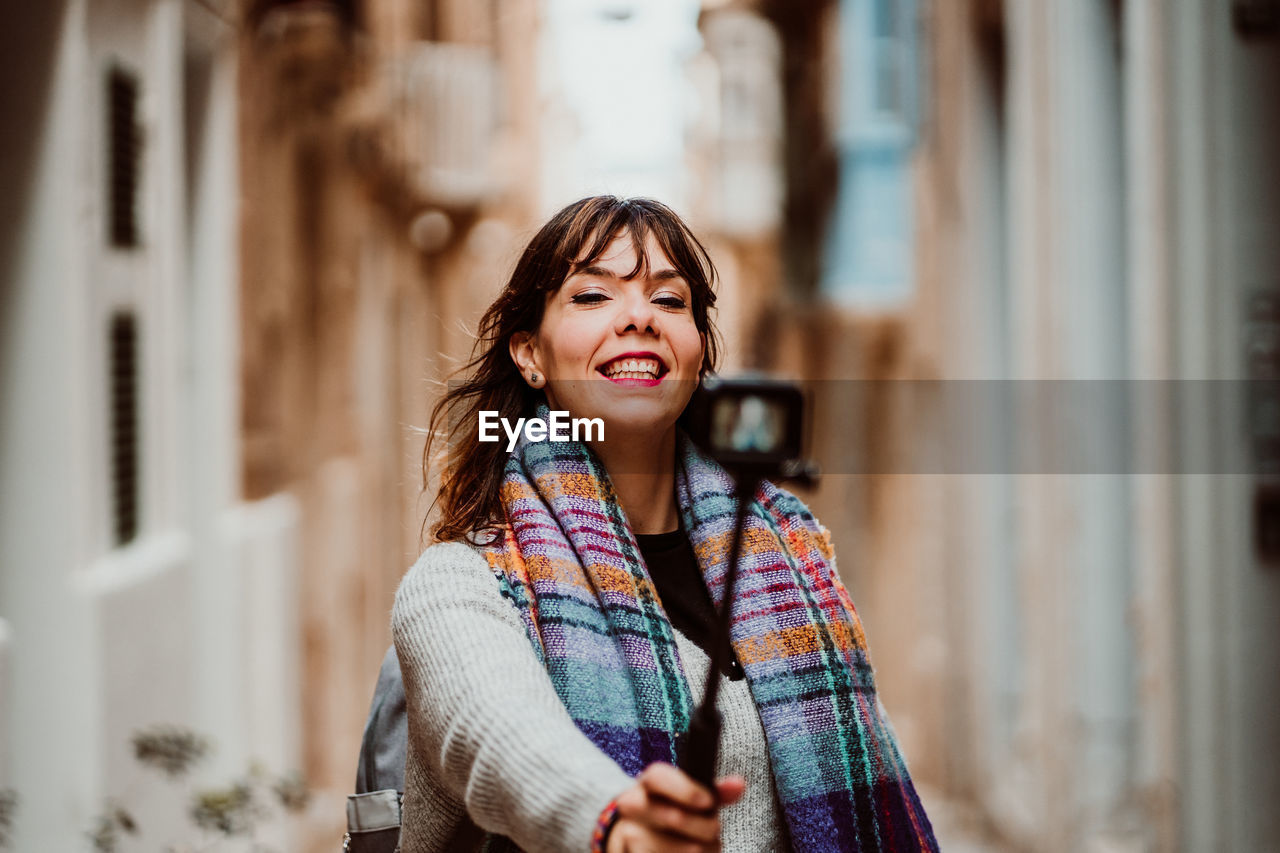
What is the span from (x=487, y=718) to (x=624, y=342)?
0.56 metres

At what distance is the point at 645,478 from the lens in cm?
204

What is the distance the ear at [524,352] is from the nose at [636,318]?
19cm

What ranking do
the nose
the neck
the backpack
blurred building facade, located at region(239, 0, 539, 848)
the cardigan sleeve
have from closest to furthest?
the cardigan sleeve → the nose → the neck → the backpack → blurred building facade, located at region(239, 0, 539, 848)

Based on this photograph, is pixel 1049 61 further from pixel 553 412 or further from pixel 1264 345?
pixel 553 412

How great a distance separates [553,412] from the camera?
200 centimetres

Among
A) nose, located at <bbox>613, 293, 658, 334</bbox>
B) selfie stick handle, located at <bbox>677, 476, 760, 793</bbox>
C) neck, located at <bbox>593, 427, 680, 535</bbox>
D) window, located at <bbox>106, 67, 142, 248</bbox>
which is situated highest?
window, located at <bbox>106, 67, 142, 248</bbox>

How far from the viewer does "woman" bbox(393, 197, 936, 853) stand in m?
1.72

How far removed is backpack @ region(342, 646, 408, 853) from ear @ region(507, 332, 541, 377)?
517 mm

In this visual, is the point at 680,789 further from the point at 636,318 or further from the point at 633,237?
the point at 633,237

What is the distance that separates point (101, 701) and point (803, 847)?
359 cm

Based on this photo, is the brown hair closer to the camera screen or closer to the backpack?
the backpack

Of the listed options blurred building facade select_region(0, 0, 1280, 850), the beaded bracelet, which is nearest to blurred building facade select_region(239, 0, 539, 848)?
blurred building facade select_region(0, 0, 1280, 850)

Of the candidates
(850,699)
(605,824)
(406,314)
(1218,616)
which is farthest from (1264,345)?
(406,314)

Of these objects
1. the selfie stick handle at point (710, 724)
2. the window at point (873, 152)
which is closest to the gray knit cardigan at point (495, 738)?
the selfie stick handle at point (710, 724)
